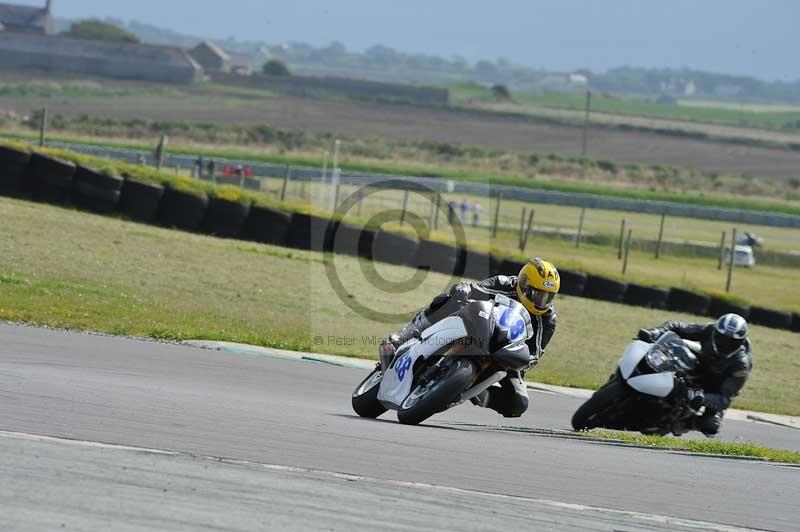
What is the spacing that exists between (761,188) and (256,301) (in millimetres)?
56409

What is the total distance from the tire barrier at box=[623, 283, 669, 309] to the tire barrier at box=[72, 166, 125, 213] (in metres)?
9.72

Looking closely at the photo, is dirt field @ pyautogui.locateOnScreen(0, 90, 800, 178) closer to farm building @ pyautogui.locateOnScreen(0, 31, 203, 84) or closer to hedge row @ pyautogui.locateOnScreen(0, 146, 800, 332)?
farm building @ pyautogui.locateOnScreen(0, 31, 203, 84)

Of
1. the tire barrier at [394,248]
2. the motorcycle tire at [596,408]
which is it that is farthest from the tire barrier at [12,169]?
the motorcycle tire at [596,408]

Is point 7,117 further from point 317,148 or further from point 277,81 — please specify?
point 277,81

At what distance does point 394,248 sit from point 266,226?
7.90 feet

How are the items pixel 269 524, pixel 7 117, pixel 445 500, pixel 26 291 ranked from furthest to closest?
pixel 7 117, pixel 26 291, pixel 445 500, pixel 269 524

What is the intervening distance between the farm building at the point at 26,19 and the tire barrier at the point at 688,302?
274ft

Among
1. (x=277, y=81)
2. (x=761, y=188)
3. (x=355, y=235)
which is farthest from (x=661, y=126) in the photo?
(x=355, y=235)

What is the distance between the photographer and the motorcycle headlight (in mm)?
10977

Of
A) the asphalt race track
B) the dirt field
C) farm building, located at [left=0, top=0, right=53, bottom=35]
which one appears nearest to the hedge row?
the asphalt race track

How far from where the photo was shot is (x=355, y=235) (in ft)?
74.6

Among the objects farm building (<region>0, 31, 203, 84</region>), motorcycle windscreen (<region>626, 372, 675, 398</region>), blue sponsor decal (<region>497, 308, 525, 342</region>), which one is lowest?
motorcycle windscreen (<region>626, 372, 675, 398</region>)

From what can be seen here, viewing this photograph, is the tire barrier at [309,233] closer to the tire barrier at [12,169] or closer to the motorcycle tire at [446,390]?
the tire barrier at [12,169]

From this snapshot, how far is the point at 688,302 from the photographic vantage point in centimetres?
2322
